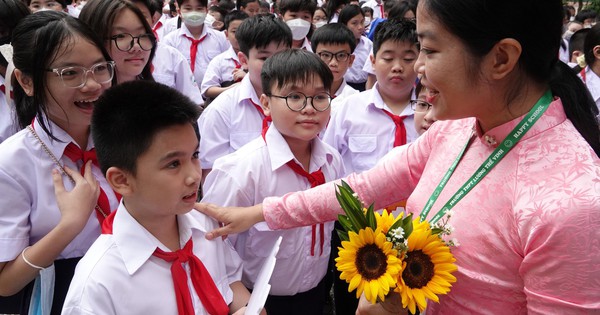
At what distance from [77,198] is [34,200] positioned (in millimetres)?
162

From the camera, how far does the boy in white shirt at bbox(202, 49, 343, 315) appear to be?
227 cm

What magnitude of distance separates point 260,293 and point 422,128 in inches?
71.5

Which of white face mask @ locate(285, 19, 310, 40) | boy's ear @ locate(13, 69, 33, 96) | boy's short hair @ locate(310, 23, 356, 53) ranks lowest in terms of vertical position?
white face mask @ locate(285, 19, 310, 40)

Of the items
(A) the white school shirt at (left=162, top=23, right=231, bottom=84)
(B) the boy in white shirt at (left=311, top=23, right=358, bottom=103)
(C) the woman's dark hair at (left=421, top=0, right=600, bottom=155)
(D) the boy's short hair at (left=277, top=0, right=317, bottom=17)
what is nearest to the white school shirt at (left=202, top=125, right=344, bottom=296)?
(C) the woman's dark hair at (left=421, top=0, right=600, bottom=155)

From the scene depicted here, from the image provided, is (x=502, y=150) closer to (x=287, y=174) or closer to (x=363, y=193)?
(x=363, y=193)

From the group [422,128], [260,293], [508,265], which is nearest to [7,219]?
[260,293]

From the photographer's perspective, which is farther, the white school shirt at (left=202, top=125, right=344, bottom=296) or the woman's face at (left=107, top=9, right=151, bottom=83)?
the woman's face at (left=107, top=9, right=151, bottom=83)

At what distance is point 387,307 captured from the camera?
140cm

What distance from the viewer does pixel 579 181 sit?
44.0 inches

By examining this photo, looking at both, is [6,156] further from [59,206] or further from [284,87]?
[284,87]

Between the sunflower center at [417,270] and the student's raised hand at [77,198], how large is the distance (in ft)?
3.63

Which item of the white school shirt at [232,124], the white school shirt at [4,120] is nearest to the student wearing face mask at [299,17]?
the white school shirt at [232,124]

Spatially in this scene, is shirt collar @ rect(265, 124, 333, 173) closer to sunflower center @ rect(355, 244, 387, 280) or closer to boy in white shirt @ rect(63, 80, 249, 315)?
boy in white shirt @ rect(63, 80, 249, 315)

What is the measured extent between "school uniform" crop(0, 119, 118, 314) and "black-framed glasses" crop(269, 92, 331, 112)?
3.07ft
